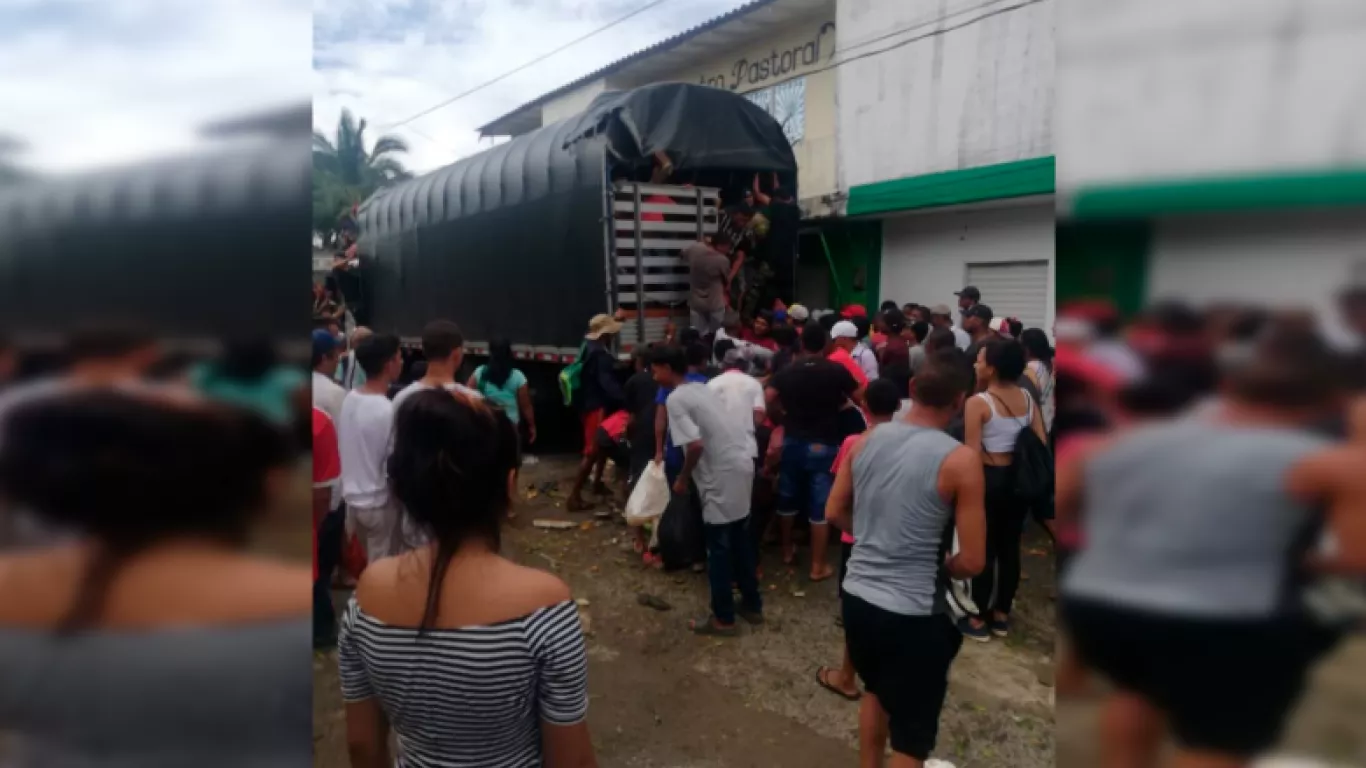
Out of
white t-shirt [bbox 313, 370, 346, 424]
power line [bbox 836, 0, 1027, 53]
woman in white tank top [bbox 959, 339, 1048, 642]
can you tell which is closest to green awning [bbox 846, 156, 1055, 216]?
power line [bbox 836, 0, 1027, 53]

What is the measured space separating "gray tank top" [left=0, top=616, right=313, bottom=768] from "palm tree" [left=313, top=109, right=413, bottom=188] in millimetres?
350

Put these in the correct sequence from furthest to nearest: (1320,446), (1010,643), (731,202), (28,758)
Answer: (731,202)
(1010,643)
(28,758)
(1320,446)

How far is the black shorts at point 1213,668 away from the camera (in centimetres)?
41

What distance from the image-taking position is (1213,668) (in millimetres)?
432

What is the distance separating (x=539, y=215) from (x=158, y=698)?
6167 mm

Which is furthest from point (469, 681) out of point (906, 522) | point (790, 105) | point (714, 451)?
point (790, 105)

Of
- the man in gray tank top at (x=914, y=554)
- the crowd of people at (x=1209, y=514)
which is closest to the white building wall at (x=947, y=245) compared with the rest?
the man in gray tank top at (x=914, y=554)

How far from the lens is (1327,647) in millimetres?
408

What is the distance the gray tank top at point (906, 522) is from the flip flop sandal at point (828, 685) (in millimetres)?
1210

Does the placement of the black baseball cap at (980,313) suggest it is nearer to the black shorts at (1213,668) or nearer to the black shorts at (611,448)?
the black shorts at (611,448)

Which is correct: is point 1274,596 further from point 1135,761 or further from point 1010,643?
point 1010,643

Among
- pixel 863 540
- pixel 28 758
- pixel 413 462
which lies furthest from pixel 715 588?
pixel 28 758

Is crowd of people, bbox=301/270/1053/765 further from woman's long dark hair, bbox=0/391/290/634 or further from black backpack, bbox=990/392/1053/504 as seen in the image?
woman's long dark hair, bbox=0/391/290/634

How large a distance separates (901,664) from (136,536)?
7.24 ft
